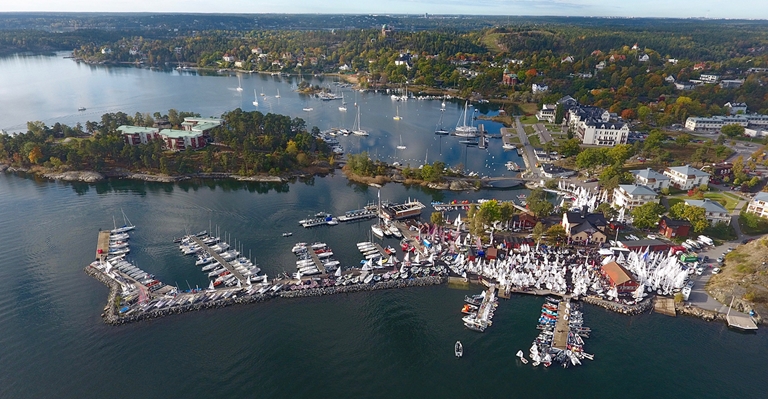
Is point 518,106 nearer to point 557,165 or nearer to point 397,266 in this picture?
point 557,165

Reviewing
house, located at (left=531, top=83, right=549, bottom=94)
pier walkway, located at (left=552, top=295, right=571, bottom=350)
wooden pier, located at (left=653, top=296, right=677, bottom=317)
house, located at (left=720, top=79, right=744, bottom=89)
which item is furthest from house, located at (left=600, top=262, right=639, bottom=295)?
house, located at (left=720, top=79, right=744, bottom=89)

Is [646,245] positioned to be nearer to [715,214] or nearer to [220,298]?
[715,214]

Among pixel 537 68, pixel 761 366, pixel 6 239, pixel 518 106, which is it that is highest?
pixel 537 68

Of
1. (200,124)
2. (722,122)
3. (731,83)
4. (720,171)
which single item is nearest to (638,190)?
(720,171)

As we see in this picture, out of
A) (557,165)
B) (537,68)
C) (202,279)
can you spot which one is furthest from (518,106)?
(202,279)

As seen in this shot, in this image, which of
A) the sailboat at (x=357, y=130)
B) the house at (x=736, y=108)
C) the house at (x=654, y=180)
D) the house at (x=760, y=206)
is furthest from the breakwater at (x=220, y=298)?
the house at (x=736, y=108)

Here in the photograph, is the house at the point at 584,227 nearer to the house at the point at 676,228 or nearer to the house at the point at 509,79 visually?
the house at the point at 676,228
